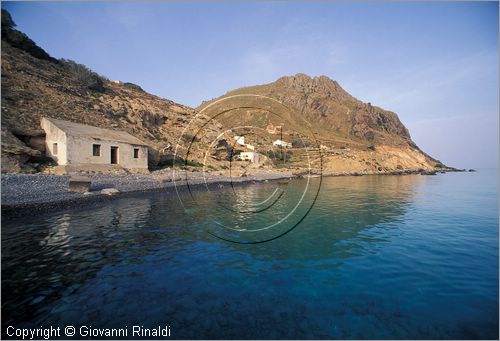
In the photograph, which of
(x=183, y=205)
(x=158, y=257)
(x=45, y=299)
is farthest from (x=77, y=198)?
(x=45, y=299)

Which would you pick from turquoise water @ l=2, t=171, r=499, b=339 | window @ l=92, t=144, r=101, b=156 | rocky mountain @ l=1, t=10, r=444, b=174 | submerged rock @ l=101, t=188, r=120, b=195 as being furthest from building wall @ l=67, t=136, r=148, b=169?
turquoise water @ l=2, t=171, r=499, b=339

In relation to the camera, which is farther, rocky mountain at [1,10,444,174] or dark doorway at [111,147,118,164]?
dark doorway at [111,147,118,164]

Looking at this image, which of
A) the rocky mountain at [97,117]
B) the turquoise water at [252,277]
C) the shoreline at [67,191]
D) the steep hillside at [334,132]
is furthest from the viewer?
the steep hillside at [334,132]

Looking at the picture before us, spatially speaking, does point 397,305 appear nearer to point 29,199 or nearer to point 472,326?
point 472,326

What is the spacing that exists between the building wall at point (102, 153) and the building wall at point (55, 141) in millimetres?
764

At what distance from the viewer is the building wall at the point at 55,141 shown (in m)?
30.0

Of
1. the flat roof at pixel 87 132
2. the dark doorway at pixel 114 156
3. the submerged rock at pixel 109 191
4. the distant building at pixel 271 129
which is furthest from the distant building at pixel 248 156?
the distant building at pixel 271 129

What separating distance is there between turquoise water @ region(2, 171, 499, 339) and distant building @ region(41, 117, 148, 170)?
639 inches

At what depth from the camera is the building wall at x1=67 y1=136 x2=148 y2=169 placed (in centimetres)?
3042

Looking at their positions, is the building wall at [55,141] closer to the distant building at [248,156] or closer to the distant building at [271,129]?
the distant building at [248,156]

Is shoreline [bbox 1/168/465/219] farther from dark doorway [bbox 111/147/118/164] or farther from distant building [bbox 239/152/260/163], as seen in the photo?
distant building [bbox 239/152/260/163]

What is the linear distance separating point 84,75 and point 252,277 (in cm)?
6200

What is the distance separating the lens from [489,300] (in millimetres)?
8102

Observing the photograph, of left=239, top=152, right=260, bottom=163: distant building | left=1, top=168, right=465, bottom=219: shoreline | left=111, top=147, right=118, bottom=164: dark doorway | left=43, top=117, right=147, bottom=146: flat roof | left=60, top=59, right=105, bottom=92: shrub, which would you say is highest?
left=60, top=59, right=105, bottom=92: shrub
